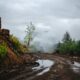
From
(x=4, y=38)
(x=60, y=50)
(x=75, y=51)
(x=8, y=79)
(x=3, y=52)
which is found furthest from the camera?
(x=60, y=50)

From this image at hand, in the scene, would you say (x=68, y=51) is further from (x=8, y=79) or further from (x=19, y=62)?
(x=8, y=79)

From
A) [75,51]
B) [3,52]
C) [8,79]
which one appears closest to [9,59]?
[3,52]

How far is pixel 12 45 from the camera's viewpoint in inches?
1804

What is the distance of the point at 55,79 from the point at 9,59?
1524 centimetres

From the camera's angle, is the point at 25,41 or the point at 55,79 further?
the point at 25,41

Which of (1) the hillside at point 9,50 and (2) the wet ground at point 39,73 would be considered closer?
(2) the wet ground at point 39,73

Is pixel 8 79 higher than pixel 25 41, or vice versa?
pixel 25 41

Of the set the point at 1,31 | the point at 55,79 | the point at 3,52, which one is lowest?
the point at 55,79

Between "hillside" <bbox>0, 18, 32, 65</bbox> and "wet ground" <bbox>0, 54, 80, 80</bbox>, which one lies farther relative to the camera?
"hillside" <bbox>0, 18, 32, 65</bbox>

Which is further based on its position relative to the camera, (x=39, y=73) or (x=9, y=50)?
(x=9, y=50)

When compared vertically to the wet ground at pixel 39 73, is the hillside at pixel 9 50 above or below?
above

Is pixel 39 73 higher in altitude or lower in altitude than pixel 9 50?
lower

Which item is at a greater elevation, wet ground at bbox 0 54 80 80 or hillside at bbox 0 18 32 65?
hillside at bbox 0 18 32 65

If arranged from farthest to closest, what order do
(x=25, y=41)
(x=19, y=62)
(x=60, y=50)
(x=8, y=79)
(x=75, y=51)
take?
(x=25, y=41)
(x=60, y=50)
(x=75, y=51)
(x=19, y=62)
(x=8, y=79)
